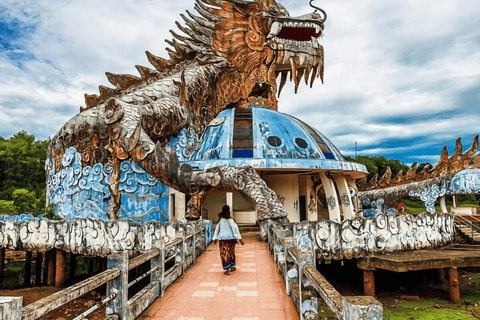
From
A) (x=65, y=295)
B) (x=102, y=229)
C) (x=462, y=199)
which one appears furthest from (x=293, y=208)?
(x=462, y=199)

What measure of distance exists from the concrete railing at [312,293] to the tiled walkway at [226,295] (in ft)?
1.10

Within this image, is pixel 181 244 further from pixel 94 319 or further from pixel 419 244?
pixel 419 244

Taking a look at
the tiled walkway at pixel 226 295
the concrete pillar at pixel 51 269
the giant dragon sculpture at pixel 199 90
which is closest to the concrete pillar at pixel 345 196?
the giant dragon sculpture at pixel 199 90

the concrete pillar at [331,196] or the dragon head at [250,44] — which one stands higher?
the dragon head at [250,44]

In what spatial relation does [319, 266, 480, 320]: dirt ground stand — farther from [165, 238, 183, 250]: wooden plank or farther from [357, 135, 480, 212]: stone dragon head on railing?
[165, 238, 183, 250]: wooden plank

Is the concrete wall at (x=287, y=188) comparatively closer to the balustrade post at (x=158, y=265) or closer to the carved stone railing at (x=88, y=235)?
the carved stone railing at (x=88, y=235)

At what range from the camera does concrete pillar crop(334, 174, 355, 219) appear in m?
18.8

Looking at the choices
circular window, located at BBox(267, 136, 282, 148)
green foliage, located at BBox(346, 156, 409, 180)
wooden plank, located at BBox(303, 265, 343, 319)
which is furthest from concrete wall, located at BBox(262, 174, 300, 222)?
green foliage, located at BBox(346, 156, 409, 180)

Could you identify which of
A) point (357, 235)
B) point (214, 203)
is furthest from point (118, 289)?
point (214, 203)

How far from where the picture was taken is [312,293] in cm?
500

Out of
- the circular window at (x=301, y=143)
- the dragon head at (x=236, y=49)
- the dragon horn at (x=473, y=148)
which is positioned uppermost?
the dragon head at (x=236, y=49)

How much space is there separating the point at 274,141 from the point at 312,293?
11.6 m

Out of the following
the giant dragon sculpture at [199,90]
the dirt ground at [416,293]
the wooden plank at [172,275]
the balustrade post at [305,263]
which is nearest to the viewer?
the balustrade post at [305,263]

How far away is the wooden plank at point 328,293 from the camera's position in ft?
10.3
